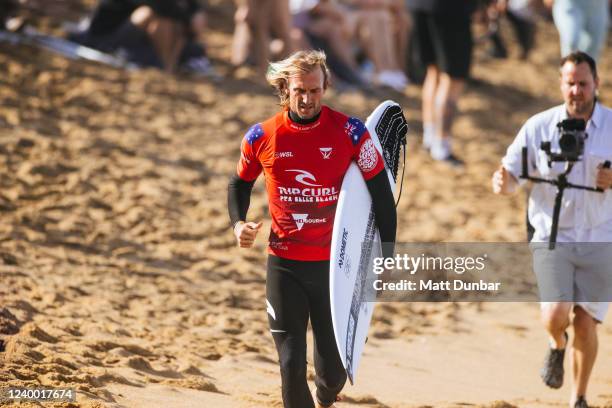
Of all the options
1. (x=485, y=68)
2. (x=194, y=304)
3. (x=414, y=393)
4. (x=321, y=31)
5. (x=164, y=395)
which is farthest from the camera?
(x=485, y=68)

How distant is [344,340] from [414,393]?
1560mm

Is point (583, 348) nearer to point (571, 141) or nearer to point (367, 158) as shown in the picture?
point (571, 141)

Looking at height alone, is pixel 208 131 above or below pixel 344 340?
above

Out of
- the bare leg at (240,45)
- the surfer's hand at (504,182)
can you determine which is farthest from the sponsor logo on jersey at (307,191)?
the bare leg at (240,45)

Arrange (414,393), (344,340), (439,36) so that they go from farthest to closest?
(439,36) < (414,393) < (344,340)

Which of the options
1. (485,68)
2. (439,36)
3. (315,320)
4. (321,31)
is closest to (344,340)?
(315,320)

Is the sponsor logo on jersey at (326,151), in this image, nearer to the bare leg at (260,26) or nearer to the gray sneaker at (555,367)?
the gray sneaker at (555,367)

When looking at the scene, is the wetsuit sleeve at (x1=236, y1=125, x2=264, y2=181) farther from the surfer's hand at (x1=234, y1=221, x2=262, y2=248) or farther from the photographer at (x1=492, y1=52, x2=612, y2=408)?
the photographer at (x1=492, y1=52, x2=612, y2=408)

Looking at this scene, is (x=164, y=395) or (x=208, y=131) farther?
(x=208, y=131)

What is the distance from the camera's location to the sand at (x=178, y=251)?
5773 millimetres

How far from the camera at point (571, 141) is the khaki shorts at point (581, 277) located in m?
0.48

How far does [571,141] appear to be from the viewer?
518 centimetres

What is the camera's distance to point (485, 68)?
1388cm

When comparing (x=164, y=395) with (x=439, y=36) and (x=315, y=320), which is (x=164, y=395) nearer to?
(x=315, y=320)
